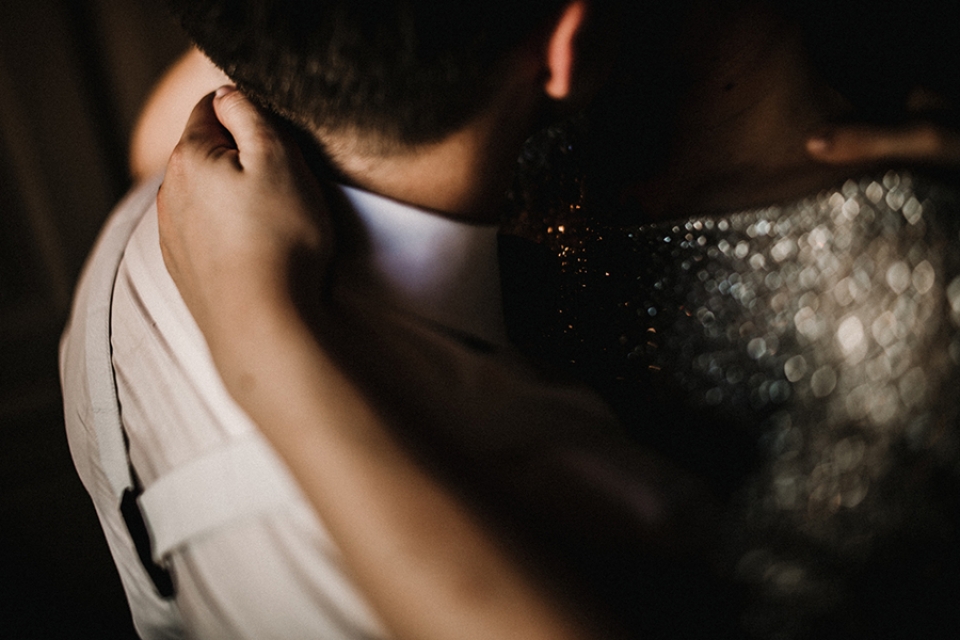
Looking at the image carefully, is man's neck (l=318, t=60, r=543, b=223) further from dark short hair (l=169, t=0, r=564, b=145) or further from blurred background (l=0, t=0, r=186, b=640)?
blurred background (l=0, t=0, r=186, b=640)

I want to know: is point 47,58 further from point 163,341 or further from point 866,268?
point 866,268

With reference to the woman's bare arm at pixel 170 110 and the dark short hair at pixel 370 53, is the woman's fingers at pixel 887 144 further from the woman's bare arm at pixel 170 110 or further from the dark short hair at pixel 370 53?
the woman's bare arm at pixel 170 110

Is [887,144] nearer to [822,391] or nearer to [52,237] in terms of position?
[822,391]

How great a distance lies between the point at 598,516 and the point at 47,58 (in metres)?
1.56

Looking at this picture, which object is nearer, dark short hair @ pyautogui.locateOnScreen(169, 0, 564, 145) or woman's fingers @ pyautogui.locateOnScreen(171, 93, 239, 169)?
dark short hair @ pyautogui.locateOnScreen(169, 0, 564, 145)

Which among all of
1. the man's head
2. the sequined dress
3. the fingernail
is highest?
the man's head

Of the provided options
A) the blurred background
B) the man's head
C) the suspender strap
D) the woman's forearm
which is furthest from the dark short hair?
the blurred background

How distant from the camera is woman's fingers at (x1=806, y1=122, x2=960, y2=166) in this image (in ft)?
1.66

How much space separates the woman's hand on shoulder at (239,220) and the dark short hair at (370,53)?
5 cm

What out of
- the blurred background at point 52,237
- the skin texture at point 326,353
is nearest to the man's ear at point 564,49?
the skin texture at point 326,353

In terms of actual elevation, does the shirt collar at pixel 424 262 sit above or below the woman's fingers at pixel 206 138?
below

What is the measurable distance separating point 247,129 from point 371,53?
177 mm

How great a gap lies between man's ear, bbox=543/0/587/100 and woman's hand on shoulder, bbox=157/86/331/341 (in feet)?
0.85

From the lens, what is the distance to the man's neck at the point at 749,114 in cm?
59
